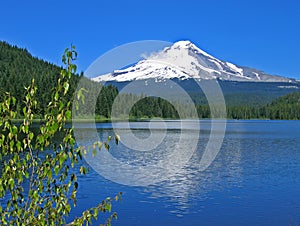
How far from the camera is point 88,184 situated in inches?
936

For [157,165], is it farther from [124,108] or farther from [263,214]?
[124,108]

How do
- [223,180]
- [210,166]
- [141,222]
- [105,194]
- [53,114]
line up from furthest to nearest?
[210,166], [223,180], [105,194], [141,222], [53,114]

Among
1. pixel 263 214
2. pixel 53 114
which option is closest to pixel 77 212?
pixel 263 214

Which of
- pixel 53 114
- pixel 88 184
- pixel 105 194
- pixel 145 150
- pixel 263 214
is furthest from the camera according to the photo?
pixel 145 150

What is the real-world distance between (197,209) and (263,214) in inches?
116

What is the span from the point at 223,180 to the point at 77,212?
448 inches

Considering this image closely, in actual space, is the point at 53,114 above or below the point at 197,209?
above

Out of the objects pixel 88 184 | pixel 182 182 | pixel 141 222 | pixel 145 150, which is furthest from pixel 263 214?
pixel 145 150

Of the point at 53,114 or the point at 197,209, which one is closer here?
the point at 53,114

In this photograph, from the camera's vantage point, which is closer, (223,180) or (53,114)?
(53,114)

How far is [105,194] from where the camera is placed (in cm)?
2142

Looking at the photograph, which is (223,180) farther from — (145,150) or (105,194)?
(145,150)

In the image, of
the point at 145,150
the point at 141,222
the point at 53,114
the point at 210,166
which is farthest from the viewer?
the point at 145,150

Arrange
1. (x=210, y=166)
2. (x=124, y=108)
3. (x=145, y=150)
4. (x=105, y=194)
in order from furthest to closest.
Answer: (x=124, y=108) < (x=145, y=150) < (x=210, y=166) < (x=105, y=194)
